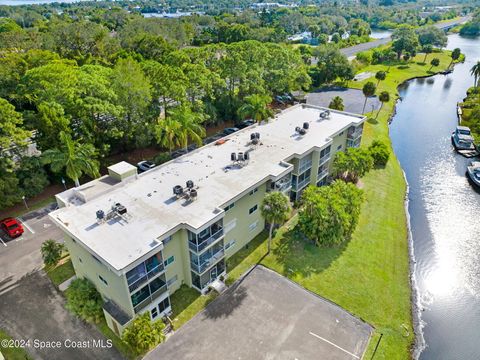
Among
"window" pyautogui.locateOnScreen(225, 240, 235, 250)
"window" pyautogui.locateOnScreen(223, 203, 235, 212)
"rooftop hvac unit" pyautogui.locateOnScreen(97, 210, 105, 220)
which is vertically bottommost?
"window" pyautogui.locateOnScreen(225, 240, 235, 250)

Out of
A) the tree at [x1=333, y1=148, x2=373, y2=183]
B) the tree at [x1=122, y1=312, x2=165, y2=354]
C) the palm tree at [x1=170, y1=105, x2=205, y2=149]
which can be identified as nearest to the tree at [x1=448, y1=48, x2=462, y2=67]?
the tree at [x1=333, y1=148, x2=373, y2=183]

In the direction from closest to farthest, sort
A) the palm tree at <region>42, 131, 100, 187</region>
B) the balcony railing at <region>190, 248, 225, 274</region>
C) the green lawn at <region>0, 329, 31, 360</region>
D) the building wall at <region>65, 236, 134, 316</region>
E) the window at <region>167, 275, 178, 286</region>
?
the building wall at <region>65, 236, 134, 316</region>, the green lawn at <region>0, 329, 31, 360</region>, the balcony railing at <region>190, 248, 225, 274</region>, the window at <region>167, 275, 178, 286</region>, the palm tree at <region>42, 131, 100, 187</region>

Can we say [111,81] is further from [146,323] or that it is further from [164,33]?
[164,33]

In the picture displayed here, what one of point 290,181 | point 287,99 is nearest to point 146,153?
point 290,181

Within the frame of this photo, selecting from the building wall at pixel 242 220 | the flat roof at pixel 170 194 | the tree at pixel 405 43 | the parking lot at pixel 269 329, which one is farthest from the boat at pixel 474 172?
the tree at pixel 405 43

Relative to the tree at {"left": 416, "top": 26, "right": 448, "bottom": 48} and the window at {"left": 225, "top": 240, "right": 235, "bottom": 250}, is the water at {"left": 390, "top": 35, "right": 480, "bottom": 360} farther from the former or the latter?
the tree at {"left": 416, "top": 26, "right": 448, "bottom": 48}

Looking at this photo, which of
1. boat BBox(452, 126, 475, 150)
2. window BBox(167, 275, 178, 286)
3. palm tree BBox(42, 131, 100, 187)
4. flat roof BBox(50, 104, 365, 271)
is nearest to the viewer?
A: flat roof BBox(50, 104, 365, 271)
